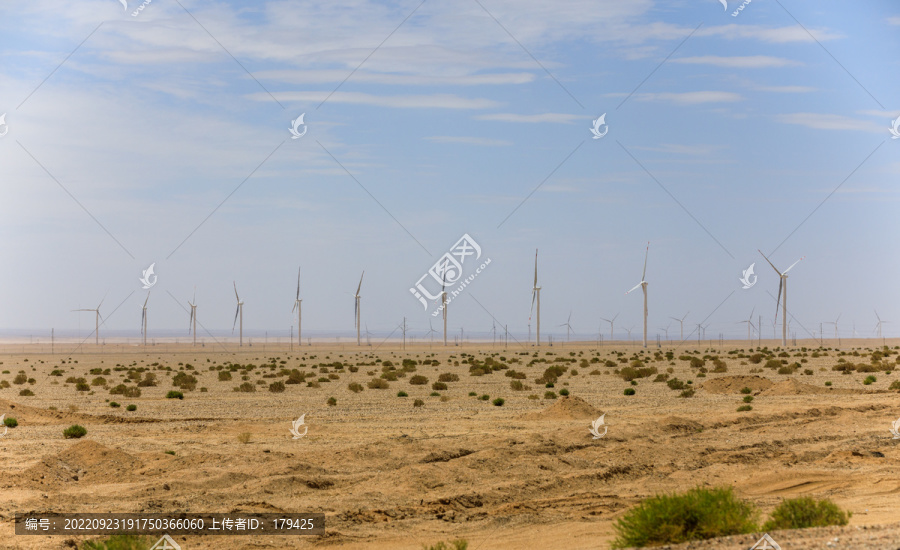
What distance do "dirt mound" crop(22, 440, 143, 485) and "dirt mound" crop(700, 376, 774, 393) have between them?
35136 millimetres

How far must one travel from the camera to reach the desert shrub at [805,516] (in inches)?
495

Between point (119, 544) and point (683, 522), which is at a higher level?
point (683, 522)

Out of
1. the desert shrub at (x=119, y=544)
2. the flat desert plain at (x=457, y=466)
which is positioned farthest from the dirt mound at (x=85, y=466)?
the desert shrub at (x=119, y=544)

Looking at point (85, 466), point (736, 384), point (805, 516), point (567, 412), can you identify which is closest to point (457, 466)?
point (85, 466)

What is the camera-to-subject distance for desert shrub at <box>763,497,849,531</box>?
1258 centimetres

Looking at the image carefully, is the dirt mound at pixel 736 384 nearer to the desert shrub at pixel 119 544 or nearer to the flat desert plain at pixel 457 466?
the flat desert plain at pixel 457 466

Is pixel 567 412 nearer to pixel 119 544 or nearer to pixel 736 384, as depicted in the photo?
pixel 736 384

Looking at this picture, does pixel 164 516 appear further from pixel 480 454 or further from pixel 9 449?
pixel 9 449

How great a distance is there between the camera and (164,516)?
16703 millimetres

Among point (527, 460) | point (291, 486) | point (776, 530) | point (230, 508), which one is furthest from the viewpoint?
point (527, 460)

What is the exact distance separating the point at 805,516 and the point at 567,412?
21.1 m

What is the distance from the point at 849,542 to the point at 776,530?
4.79ft

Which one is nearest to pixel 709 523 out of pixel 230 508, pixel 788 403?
pixel 230 508

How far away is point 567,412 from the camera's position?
33.7 m
